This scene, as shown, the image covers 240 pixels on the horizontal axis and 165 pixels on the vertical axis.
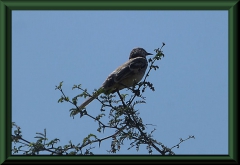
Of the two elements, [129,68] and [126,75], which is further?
[129,68]

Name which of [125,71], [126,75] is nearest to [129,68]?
[125,71]

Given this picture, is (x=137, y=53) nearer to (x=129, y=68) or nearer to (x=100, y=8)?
(x=129, y=68)

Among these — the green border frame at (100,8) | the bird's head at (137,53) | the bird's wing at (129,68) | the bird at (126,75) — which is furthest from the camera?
the bird's head at (137,53)

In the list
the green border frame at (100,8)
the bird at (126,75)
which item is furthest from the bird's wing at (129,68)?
the green border frame at (100,8)

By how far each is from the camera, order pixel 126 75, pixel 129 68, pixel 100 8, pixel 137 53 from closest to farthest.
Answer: pixel 100 8, pixel 126 75, pixel 129 68, pixel 137 53

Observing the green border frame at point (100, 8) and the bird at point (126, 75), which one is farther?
the bird at point (126, 75)

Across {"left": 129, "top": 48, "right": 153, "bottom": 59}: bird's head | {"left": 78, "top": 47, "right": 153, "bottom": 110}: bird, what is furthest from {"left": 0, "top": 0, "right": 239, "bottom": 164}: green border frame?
{"left": 129, "top": 48, "right": 153, "bottom": 59}: bird's head

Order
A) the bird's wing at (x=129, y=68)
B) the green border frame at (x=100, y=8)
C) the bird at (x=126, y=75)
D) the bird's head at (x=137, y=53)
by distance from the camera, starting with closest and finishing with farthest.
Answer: the green border frame at (x=100, y=8) → the bird at (x=126, y=75) → the bird's wing at (x=129, y=68) → the bird's head at (x=137, y=53)

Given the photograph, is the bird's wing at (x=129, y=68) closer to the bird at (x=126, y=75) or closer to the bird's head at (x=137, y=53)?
the bird at (x=126, y=75)

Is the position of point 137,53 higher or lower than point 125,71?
higher

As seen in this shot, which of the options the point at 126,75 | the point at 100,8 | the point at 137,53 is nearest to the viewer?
the point at 100,8

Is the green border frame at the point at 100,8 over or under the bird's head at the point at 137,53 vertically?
under
